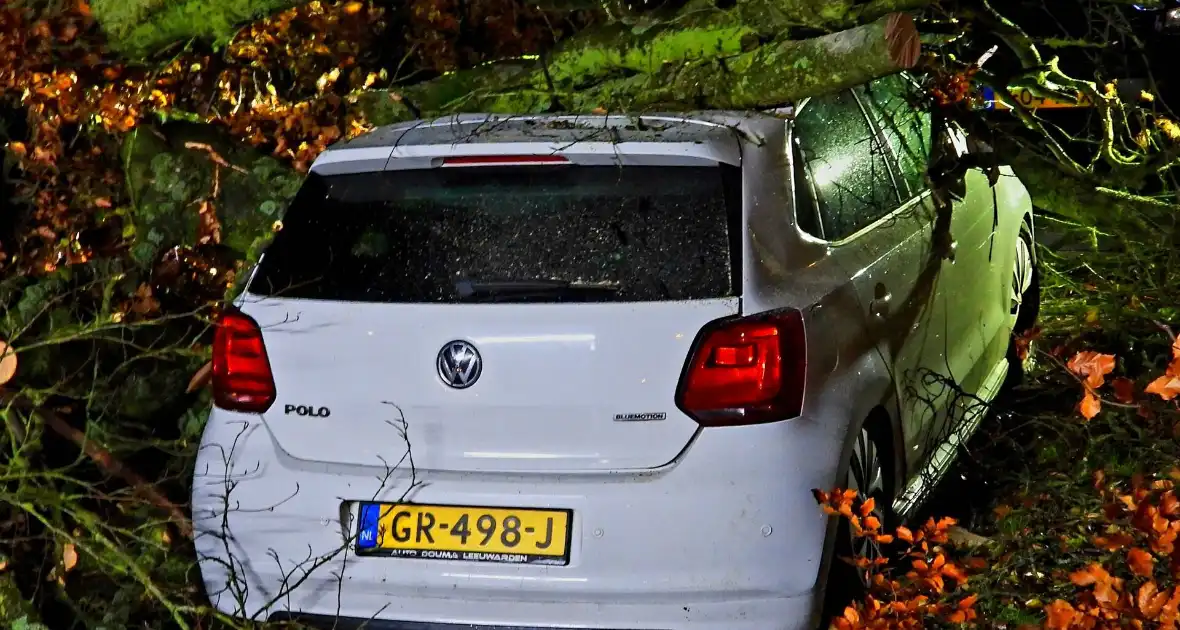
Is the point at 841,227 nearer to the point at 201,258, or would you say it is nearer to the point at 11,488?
the point at 11,488

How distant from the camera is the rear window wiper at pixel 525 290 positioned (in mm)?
3455

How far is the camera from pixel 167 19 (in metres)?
6.70

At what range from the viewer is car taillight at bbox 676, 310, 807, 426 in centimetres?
338

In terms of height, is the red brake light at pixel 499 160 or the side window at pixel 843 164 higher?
the red brake light at pixel 499 160

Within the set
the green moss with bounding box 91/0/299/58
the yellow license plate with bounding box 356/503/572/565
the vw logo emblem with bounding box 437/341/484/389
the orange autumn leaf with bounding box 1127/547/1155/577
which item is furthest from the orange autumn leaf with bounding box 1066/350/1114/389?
the green moss with bounding box 91/0/299/58

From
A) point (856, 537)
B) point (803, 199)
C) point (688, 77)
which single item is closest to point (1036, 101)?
point (688, 77)

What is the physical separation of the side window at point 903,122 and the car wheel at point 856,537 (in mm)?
1387

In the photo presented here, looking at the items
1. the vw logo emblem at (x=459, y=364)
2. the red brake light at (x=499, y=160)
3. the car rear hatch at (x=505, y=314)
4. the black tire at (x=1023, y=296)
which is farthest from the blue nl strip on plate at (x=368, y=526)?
the black tire at (x=1023, y=296)

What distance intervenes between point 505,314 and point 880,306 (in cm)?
131

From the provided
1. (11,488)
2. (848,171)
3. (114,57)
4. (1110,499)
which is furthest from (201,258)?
(1110,499)

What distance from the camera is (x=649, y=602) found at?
3.37 meters

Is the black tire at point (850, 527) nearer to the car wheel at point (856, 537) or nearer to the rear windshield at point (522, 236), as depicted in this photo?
the car wheel at point (856, 537)

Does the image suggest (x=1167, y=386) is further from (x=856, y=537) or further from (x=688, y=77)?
(x=688, y=77)

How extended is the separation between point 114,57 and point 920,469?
193 inches
